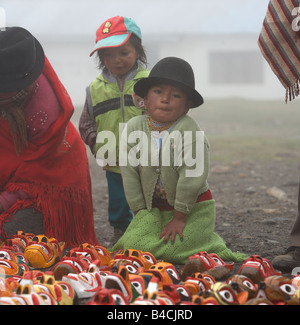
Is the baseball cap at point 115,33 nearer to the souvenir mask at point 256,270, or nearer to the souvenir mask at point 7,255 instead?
the souvenir mask at point 7,255

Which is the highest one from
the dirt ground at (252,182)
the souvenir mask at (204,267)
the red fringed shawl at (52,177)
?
the red fringed shawl at (52,177)

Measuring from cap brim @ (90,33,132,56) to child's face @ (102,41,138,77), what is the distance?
50 millimetres

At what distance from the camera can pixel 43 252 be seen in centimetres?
341

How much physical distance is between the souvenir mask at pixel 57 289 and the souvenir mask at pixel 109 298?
20 centimetres

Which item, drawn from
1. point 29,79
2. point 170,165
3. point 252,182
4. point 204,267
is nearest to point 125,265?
point 204,267

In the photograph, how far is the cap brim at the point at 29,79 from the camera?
354cm

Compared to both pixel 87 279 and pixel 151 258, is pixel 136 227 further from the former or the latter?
pixel 87 279

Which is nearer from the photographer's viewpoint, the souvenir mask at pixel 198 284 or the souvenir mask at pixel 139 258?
the souvenir mask at pixel 198 284

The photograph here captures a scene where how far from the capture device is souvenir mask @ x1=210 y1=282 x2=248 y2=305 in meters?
2.53

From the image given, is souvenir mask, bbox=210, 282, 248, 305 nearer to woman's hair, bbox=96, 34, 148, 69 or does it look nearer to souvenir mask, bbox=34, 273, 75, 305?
souvenir mask, bbox=34, 273, 75, 305

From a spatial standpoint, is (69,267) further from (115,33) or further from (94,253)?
(115,33)

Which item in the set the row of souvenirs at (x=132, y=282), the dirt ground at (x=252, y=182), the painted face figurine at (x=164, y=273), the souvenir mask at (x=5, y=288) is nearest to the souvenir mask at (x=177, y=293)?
the row of souvenirs at (x=132, y=282)
